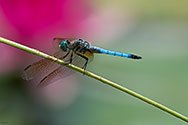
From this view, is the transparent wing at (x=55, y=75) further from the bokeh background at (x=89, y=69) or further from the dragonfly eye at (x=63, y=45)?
the bokeh background at (x=89, y=69)

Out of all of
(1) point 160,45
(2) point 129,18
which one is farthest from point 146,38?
(2) point 129,18

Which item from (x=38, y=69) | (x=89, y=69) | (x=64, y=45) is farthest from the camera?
(x=89, y=69)

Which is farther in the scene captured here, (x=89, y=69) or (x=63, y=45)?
(x=89, y=69)

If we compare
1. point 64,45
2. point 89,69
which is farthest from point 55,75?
point 89,69

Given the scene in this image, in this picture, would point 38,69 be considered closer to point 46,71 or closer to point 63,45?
point 46,71

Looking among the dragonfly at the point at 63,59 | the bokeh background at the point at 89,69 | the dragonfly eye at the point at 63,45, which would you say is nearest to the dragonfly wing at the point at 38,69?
the dragonfly at the point at 63,59

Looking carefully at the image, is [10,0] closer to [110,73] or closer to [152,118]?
[110,73]

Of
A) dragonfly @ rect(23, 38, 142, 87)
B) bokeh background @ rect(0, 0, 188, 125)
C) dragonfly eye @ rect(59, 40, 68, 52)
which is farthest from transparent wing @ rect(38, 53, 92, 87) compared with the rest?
bokeh background @ rect(0, 0, 188, 125)
